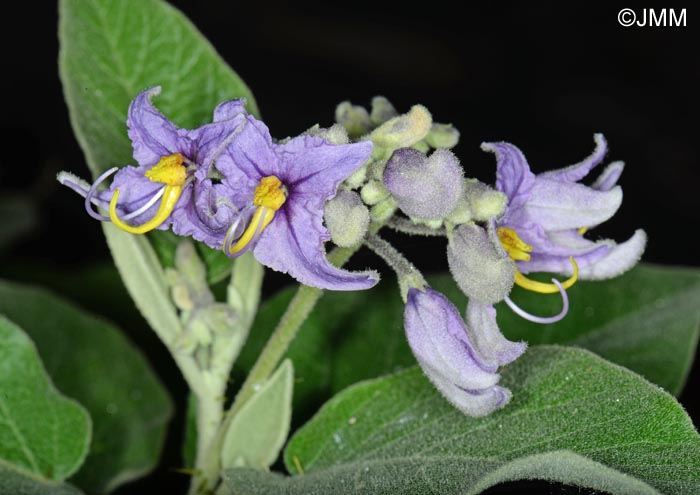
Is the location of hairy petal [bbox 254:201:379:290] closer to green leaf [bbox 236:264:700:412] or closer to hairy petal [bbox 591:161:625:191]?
hairy petal [bbox 591:161:625:191]

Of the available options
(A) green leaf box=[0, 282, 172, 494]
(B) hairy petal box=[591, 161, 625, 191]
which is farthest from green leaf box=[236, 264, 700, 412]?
(B) hairy petal box=[591, 161, 625, 191]

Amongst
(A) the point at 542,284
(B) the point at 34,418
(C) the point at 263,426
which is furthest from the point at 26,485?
(A) the point at 542,284

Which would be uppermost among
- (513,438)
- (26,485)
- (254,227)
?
(254,227)

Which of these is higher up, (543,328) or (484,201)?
(484,201)

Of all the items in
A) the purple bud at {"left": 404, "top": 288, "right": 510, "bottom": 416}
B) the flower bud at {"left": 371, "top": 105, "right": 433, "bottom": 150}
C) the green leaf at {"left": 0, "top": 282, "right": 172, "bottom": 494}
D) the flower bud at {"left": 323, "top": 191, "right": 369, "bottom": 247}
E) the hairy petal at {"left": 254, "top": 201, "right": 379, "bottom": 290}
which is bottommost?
the green leaf at {"left": 0, "top": 282, "right": 172, "bottom": 494}

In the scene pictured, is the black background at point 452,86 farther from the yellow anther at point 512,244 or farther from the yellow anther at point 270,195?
the yellow anther at point 270,195

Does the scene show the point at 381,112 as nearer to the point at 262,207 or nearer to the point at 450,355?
the point at 262,207
